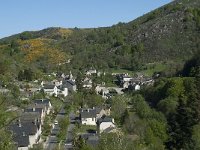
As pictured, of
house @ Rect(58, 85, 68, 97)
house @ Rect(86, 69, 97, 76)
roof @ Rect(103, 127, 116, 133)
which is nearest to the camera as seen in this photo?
roof @ Rect(103, 127, 116, 133)

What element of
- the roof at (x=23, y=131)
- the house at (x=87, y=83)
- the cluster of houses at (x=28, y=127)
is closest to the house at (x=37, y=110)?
the cluster of houses at (x=28, y=127)

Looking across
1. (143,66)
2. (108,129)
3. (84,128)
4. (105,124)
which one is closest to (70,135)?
(108,129)

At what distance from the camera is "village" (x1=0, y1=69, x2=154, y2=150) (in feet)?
120

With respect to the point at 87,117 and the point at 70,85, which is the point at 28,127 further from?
the point at 70,85

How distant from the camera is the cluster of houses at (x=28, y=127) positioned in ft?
115

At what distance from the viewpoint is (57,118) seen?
49469mm

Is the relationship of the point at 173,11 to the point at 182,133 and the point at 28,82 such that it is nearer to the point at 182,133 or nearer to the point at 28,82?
the point at 28,82

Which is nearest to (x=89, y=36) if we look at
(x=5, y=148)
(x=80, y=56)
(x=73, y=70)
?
(x=80, y=56)

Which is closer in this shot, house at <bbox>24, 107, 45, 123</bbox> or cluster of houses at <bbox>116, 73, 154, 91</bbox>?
house at <bbox>24, 107, 45, 123</bbox>

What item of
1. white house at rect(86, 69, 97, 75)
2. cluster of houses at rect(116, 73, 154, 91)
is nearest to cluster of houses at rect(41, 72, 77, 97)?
cluster of houses at rect(116, 73, 154, 91)

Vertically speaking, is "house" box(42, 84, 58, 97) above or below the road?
above

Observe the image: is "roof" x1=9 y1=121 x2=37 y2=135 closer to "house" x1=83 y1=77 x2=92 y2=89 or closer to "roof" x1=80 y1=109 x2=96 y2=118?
"roof" x1=80 y1=109 x2=96 y2=118

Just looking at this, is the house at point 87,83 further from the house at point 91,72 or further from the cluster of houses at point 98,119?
the cluster of houses at point 98,119

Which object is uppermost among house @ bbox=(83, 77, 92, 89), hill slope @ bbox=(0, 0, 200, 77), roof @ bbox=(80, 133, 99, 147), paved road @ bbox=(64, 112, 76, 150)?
hill slope @ bbox=(0, 0, 200, 77)
